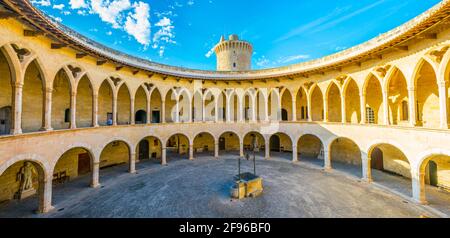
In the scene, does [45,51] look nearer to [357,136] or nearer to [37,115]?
[37,115]

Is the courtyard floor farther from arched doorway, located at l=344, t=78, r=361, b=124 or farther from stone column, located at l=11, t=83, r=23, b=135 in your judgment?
arched doorway, located at l=344, t=78, r=361, b=124

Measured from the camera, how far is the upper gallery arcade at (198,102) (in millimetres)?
9109

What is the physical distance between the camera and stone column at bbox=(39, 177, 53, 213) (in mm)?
9680

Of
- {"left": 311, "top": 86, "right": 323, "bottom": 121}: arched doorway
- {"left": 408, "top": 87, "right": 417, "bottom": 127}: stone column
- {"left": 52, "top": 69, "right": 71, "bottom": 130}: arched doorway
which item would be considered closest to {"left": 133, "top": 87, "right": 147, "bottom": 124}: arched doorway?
{"left": 52, "top": 69, "right": 71, "bottom": 130}: arched doorway

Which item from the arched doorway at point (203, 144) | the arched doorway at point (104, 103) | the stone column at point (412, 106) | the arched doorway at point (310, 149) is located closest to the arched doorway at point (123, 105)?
the arched doorway at point (104, 103)

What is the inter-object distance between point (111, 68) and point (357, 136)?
2118 centimetres

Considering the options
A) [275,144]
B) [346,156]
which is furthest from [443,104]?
[275,144]

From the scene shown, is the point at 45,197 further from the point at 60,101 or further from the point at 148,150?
the point at 148,150

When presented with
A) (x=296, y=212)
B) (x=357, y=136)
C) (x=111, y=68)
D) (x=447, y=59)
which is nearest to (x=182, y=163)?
(x=111, y=68)

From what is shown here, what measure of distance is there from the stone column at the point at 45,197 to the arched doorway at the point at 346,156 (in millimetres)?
21875

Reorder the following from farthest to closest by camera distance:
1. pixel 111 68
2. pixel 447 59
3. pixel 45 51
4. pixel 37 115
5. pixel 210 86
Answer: pixel 210 86 → pixel 111 68 → pixel 37 115 → pixel 45 51 → pixel 447 59

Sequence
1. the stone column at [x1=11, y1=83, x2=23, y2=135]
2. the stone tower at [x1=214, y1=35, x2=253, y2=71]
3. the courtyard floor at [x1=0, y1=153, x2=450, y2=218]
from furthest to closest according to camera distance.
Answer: the stone tower at [x1=214, y1=35, x2=253, y2=71], the courtyard floor at [x1=0, y1=153, x2=450, y2=218], the stone column at [x1=11, y1=83, x2=23, y2=135]

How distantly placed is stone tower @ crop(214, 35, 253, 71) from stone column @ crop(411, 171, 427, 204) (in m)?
26.3

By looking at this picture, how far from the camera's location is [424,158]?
10164 mm
